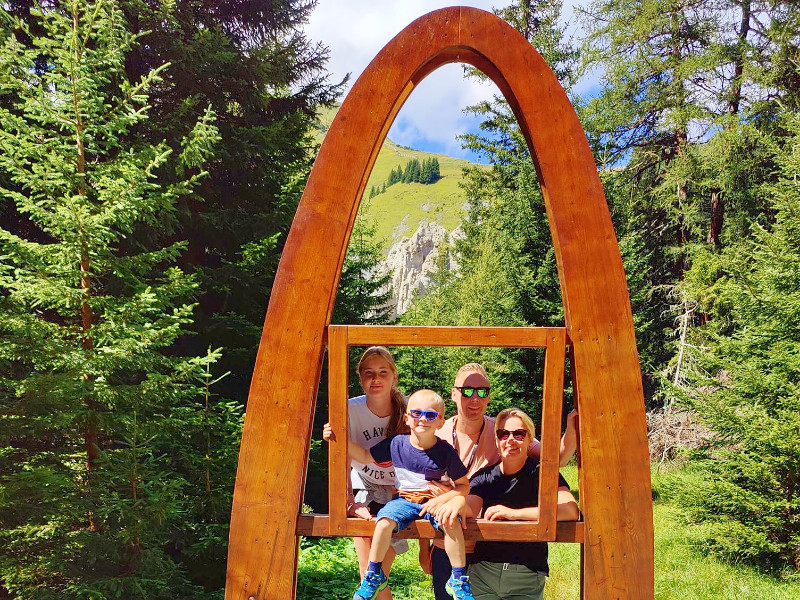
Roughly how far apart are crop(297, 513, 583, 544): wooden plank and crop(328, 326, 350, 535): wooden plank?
0.16ft

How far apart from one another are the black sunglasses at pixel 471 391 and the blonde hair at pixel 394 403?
1.08ft

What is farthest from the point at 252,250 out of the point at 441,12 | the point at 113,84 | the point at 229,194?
the point at 441,12

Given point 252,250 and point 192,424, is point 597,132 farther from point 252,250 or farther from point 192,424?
point 192,424

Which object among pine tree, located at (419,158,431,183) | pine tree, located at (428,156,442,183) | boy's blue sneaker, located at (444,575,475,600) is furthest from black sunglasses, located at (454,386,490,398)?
pine tree, located at (428,156,442,183)

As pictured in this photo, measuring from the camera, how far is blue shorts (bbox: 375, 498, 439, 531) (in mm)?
2219

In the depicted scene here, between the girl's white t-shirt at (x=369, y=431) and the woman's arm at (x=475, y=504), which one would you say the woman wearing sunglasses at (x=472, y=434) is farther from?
the girl's white t-shirt at (x=369, y=431)

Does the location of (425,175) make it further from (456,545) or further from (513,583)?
(456,545)

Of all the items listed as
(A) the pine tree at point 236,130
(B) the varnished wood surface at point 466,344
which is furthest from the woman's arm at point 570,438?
(A) the pine tree at point 236,130

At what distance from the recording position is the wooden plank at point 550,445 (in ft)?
7.11

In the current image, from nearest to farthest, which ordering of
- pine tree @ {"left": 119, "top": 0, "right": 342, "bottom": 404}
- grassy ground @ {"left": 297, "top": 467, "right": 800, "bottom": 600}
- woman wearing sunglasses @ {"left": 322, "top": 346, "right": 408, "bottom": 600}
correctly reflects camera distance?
1. woman wearing sunglasses @ {"left": 322, "top": 346, "right": 408, "bottom": 600}
2. grassy ground @ {"left": 297, "top": 467, "right": 800, "bottom": 600}
3. pine tree @ {"left": 119, "top": 0, "right": 342, "bottom": 404}

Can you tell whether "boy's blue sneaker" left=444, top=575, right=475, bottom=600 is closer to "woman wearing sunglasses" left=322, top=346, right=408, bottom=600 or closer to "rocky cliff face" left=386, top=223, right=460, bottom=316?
"woman wearing sunglasses" left=322, top=346, right=408, bottom=600

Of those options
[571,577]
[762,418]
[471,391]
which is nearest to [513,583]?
[471,391]

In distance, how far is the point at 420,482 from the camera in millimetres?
2365

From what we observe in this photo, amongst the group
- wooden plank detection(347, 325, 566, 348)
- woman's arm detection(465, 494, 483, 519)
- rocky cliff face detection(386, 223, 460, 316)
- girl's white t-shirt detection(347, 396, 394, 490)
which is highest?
rocky cliff face detection(386, 223, 460, 316)
